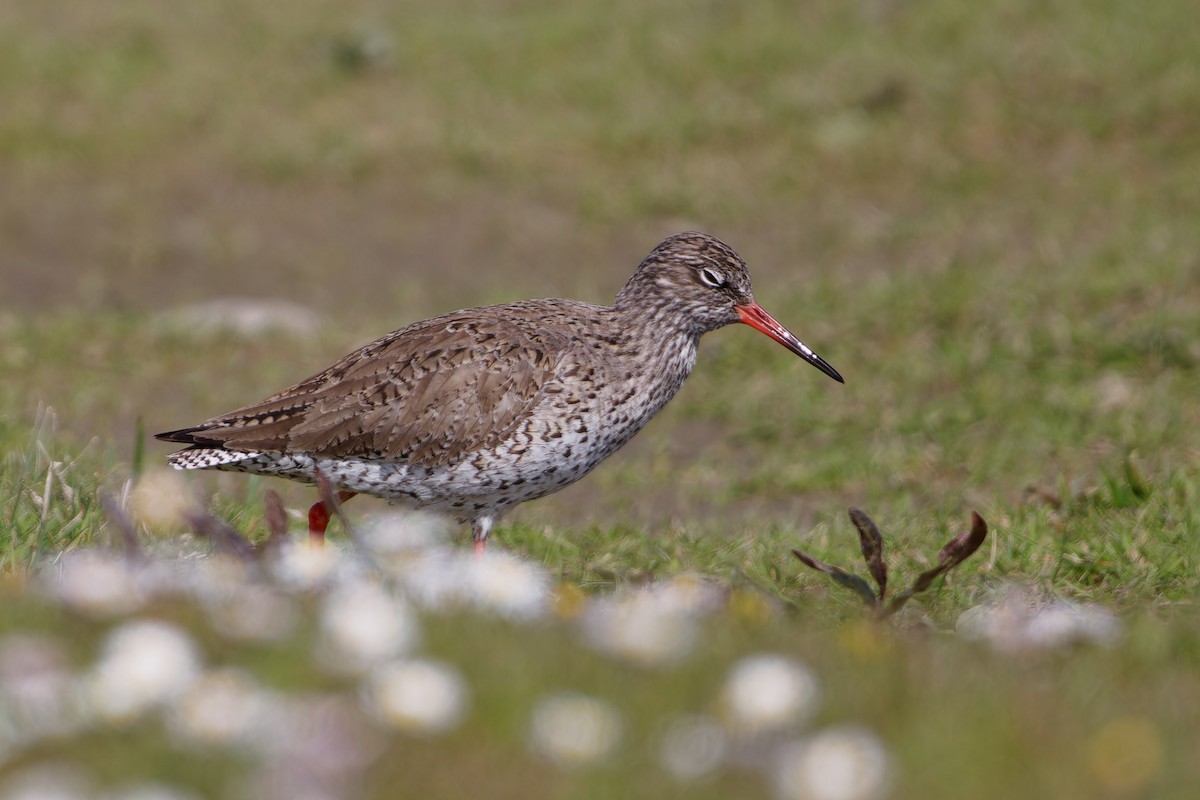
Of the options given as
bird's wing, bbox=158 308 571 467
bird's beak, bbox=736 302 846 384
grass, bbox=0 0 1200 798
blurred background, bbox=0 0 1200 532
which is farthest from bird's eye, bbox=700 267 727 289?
blurred background, bbox=0 0 1200 532

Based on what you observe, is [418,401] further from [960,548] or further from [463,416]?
[960,548]

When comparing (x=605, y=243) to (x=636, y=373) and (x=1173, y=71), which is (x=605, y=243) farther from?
(x=636, y=373)

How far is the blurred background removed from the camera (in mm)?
7758

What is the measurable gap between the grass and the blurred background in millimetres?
36

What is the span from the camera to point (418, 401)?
503 cm

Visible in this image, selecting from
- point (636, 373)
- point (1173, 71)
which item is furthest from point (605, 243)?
point (636, 373)

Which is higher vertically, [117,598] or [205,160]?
[117,598]

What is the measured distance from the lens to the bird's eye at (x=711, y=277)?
18.4 ft

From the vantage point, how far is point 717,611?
340cm

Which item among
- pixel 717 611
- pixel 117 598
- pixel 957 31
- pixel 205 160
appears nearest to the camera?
pixel 117 598

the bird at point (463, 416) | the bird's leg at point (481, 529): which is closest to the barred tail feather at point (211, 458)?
the bird at point (463, 416)

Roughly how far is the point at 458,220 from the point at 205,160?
2.29 meters

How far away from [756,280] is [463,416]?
6213 millimetres

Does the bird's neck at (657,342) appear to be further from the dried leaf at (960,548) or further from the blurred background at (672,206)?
the dried leaf at (960,548)
